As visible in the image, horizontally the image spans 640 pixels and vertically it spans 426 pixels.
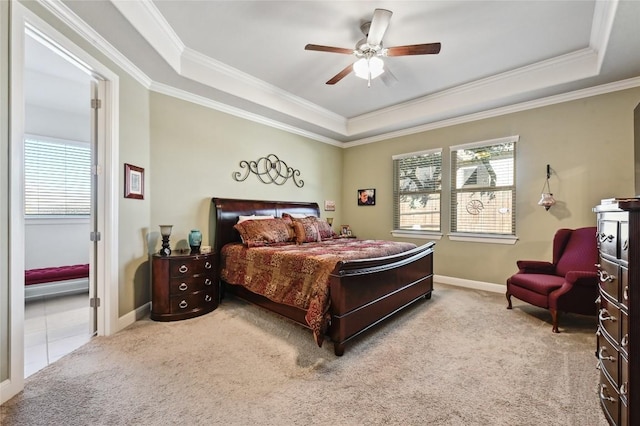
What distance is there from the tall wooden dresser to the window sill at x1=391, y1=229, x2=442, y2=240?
3.14 metres

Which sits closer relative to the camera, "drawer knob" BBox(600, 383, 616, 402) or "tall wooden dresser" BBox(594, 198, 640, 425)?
"tall wooden dresser" BBox(594, 198, 640, 425)

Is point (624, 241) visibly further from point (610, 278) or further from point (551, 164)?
point (551, 164)

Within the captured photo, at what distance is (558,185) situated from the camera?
12.1 ft

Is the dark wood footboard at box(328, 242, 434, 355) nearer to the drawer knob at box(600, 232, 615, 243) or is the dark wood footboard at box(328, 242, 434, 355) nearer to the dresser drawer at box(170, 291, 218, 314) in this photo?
the drawer knob at box(600, 232, 615, 243)

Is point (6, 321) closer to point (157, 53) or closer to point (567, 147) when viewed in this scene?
point (157, 53)

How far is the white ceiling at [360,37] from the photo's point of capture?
2.46 meters

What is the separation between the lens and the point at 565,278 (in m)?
2.81

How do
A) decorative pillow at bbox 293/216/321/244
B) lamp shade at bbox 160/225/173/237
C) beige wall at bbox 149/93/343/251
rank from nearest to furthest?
lamp shade at bbox 160/225/173/237 < beige wall at bbox 149/93/343/251 < decorative pillow at bbox 293/216/321/244

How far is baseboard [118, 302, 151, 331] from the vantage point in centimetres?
281

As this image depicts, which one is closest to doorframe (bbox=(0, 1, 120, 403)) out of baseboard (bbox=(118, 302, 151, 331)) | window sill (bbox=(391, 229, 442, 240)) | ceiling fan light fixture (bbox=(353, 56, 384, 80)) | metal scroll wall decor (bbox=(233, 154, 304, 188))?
baseboard (bbox=(118, 302, 151, 331))

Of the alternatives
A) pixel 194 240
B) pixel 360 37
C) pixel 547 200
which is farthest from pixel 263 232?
pixel 547 200

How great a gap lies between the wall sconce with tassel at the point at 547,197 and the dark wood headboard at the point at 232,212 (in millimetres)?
3815

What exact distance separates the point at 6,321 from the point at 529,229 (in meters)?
5.48

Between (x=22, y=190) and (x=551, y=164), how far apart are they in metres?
5.60
